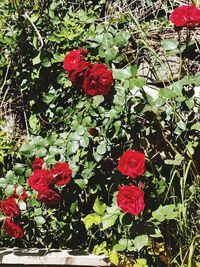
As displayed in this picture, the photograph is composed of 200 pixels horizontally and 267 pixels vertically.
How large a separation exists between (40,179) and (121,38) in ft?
2.70

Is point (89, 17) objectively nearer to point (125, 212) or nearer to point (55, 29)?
point (55, 29)

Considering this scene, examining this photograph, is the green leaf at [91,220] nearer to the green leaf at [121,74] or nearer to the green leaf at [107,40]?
the green leaf at [121,74]

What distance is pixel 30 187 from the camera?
285 cm

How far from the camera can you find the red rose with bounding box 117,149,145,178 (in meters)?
2.50

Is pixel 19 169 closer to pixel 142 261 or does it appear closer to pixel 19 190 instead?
pixel 19 190

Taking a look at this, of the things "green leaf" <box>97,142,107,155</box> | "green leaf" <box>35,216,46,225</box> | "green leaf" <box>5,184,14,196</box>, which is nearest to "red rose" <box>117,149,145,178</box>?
"green leaf" <box>97,142,107,155</box>

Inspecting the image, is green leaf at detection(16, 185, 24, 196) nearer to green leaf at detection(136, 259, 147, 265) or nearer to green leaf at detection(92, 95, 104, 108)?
green leaf at detection(92, 95, 104, 108)

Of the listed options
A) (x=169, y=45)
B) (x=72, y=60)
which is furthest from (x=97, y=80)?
(x=169, y=45)

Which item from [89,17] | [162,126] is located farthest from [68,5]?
[162,126]

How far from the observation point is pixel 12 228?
2736mm

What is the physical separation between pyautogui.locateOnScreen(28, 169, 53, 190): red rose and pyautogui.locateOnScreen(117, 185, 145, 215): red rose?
1.12ft

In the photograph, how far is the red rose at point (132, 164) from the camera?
98.6 inches

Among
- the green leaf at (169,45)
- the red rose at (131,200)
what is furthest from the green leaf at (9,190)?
the green leaf at (169,45)

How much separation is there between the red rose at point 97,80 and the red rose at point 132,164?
0.35 m
